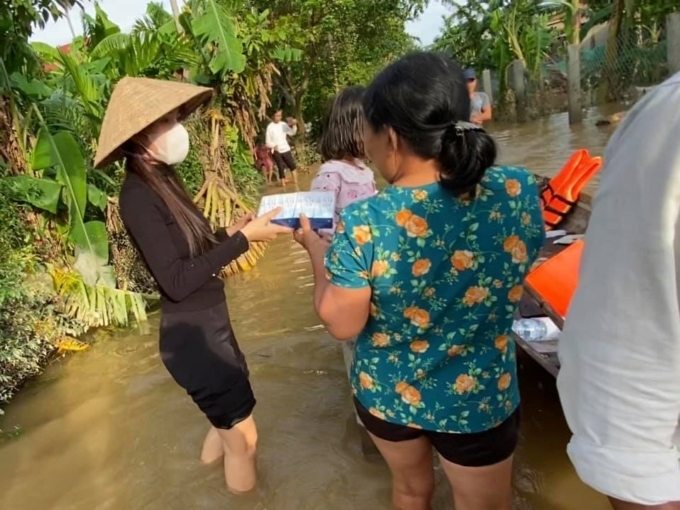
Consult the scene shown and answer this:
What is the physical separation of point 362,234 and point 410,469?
80 cm

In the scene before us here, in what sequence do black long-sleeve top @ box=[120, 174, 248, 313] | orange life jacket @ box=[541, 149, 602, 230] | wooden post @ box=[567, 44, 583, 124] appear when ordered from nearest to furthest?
black long-sleeve top @ box=[120, 174, 248, 313] → orange life jacket @ box=[541, 149, 602, 230] → wooden post @ box=[567, 44, 583, 124]

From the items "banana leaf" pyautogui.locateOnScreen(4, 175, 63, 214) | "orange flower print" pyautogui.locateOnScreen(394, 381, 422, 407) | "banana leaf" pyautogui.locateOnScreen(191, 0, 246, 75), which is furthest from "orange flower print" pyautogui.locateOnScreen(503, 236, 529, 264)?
"banana leaf" pyautogui.locateOnScreen(191, 0, 246, 75)

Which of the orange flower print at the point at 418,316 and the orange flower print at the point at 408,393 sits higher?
the orange flower print at the point at 418,316

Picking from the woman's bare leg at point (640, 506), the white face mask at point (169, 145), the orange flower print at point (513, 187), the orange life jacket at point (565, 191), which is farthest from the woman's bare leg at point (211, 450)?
the orange life jacket at point (565, 191)

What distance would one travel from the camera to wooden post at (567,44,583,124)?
42.8 feet

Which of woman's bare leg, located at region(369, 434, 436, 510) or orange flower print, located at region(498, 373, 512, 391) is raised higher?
orange flower print, located at region(498, 373, 512, 391)

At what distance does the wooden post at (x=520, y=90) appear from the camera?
16.2 m

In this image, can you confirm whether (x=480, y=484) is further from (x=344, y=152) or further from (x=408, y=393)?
(x=344, y=152)

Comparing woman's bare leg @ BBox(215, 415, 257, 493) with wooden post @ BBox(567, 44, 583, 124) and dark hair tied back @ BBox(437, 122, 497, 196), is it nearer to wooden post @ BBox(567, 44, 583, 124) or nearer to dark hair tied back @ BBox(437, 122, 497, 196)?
dark hair tied back @ BBox(437, 122, 497, 196)

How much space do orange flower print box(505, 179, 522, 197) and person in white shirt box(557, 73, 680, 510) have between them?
2.24 ft

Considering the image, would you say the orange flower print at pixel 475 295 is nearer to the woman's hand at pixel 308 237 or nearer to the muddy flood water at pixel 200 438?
the woman's hand at pixel 308 237

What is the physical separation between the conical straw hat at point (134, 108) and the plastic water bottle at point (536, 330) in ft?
5.95

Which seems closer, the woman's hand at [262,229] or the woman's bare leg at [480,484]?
the woman's bare leg at [480,484]

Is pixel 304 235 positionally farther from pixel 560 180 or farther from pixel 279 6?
pixel 279 6
